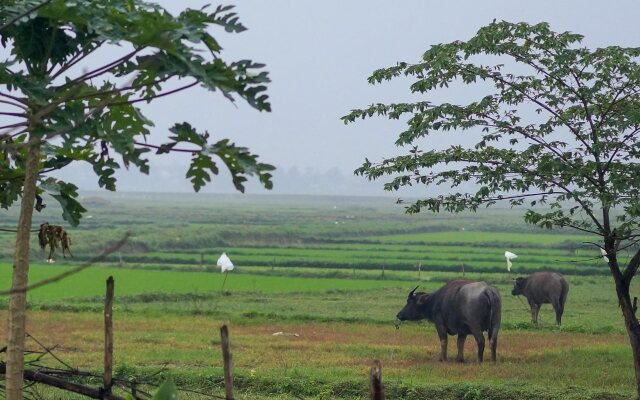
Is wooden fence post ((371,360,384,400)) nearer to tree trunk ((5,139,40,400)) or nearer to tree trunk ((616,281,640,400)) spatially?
Result: tree trunk ((5,139,40,400))

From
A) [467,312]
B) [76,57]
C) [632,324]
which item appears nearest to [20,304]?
[76,57]

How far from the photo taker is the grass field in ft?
42.1

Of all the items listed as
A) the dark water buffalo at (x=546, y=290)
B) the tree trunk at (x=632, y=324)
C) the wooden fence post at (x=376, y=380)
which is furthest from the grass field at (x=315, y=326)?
the wooden fence post at (x=376, y=380)

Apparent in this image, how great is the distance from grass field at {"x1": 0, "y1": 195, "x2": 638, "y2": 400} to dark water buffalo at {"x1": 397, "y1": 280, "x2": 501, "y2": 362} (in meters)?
0.47

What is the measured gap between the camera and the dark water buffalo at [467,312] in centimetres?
1584

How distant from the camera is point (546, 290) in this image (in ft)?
72.6

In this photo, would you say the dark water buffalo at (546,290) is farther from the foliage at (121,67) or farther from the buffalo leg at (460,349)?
the foliage at (121,67)

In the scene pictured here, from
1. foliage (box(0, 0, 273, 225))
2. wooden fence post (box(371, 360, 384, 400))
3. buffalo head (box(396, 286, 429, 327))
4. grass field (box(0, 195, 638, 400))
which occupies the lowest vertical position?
grass field (box(0, 195, 638, 400))

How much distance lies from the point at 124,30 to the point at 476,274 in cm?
3308

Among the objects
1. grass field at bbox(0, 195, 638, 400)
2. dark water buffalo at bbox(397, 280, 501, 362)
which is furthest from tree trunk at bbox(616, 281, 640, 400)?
dark water buffalo at bbox(397, 280, 501, 362)

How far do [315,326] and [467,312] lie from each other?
202 inches

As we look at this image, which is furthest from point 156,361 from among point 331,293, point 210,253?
point 210,253

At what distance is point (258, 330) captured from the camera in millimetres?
19672

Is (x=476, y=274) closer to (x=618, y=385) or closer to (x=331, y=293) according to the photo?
(x=331, y=293)
